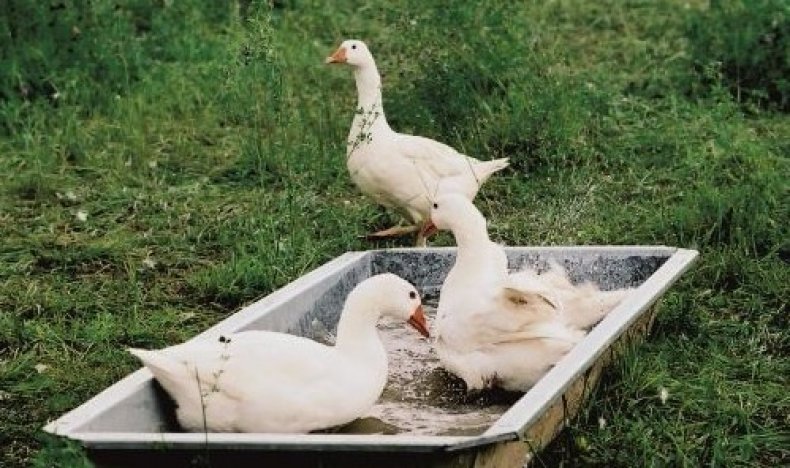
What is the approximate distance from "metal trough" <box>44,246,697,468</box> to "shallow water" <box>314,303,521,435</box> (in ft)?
0.63

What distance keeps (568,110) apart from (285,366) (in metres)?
3.60

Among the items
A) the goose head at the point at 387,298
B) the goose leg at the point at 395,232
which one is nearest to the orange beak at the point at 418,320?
the goose head at the point at 387,298

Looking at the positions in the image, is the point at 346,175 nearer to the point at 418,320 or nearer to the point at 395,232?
the point at 395,232

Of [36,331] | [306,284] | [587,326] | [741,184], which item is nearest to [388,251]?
[306,284]

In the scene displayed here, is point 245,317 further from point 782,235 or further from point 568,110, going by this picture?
point 568,110

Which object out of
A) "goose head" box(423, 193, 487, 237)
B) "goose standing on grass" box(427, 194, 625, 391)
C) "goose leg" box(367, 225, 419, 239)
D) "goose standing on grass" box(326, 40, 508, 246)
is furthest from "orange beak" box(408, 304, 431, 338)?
"goose leg" box(367, 225, 419, 239)

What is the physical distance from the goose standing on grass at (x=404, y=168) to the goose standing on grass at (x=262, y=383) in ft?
6.86

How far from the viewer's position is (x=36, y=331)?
552 cm

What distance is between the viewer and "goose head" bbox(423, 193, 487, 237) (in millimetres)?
4969

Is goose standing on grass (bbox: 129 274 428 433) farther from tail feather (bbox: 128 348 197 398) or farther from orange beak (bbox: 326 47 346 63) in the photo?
orange beak (bbox: 326 47 346 63)

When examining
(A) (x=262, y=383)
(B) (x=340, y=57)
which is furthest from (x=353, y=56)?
(A) (x=262, y=383)

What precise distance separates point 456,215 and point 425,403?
682mm

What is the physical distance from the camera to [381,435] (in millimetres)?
3586

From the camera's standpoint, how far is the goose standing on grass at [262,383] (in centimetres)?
393
